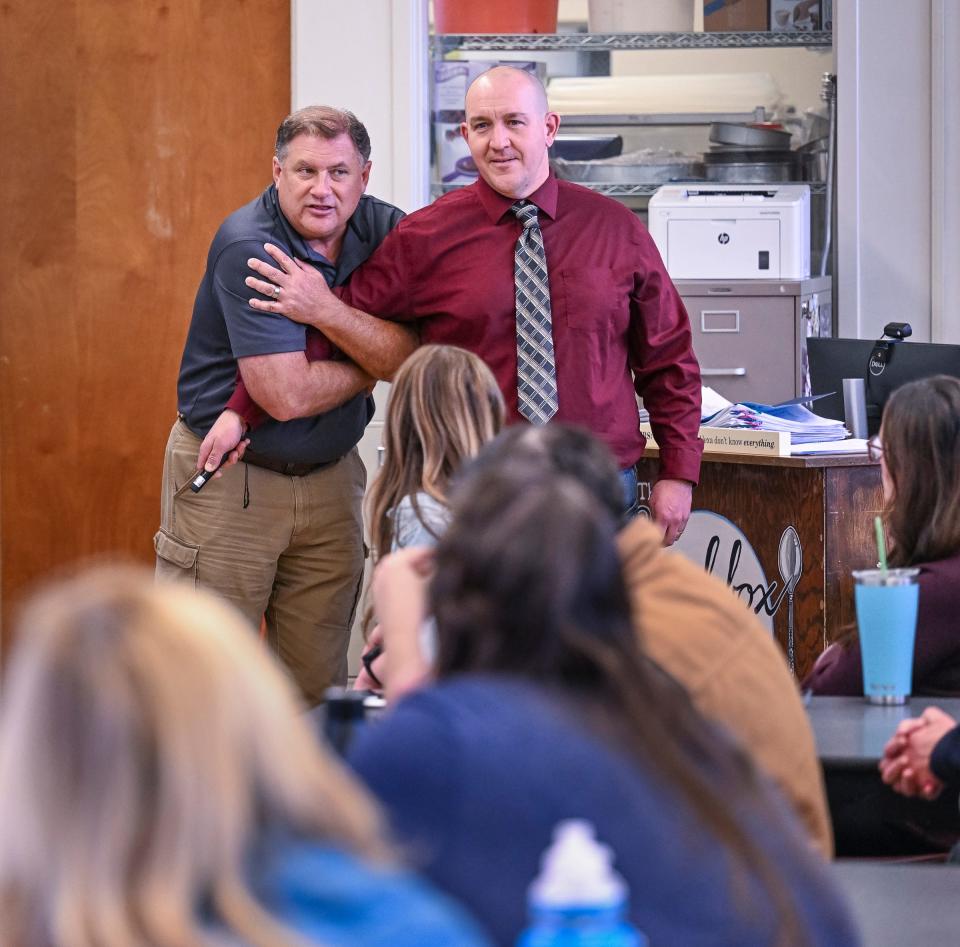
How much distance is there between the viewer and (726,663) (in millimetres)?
1623

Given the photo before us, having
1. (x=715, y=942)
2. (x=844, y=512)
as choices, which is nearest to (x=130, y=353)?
(x=844, y=512)

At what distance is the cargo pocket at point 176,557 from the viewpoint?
11.8 feet

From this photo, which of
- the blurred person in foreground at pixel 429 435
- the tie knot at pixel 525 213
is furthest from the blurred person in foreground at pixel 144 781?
the tie knot at pixel 525 213

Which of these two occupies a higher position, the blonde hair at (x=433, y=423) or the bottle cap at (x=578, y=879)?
the blonde hair at (x=433, y=423)

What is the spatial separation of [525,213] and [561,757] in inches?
92.2

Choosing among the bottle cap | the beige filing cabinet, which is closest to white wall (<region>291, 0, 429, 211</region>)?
→ the beige filing cabinet

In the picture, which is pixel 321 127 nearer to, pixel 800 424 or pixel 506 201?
pixel 506 201

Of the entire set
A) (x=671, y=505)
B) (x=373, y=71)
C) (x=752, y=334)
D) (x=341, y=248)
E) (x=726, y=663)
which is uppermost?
(x=373, y=71)

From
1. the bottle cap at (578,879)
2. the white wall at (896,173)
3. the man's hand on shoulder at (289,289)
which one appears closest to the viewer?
the bottle cap at (578,879)

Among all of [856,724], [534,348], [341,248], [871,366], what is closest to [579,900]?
[856,724]

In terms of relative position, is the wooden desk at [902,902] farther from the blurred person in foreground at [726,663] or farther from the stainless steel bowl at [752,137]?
the stainless steel bowl at [752,137]

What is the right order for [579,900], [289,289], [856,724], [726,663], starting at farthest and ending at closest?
[289,289], [856,724], [726,663], [579,900]

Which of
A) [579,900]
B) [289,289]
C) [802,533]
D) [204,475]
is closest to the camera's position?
[579,900]

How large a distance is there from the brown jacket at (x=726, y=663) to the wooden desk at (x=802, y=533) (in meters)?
2.02
